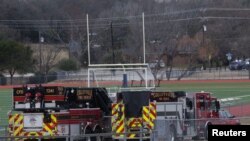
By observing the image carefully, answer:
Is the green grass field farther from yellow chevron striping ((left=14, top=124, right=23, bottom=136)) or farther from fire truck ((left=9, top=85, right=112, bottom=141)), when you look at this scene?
yellow chevron striping ((left=14, top=124, right=23, bottom=136))

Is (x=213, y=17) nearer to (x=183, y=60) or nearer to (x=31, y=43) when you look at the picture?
(x=183, y=60)

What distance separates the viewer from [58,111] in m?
25.0

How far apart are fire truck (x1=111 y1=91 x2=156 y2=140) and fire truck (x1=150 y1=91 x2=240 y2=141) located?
835 millimetres

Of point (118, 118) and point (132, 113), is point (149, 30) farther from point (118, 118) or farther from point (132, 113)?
point (118, 118)

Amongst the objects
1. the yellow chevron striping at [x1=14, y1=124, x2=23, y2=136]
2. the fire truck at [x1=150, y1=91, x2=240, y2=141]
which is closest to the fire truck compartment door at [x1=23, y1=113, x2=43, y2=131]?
the yellow chevron striping at [x1=14, y1=124, x2=23, y2=136]

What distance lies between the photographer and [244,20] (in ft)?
358

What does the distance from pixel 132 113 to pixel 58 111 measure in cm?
272

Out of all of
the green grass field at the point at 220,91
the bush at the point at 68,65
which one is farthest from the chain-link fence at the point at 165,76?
the bush at the point at 68,65

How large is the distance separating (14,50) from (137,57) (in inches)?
669

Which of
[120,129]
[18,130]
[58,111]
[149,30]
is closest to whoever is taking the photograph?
[120,129]

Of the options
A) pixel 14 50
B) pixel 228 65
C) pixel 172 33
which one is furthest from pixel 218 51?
pixel 14 50

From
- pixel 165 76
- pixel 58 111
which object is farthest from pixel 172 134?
pixel 165 76

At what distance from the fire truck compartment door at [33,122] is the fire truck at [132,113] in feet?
7.95

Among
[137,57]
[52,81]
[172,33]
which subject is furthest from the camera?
[172,33]
